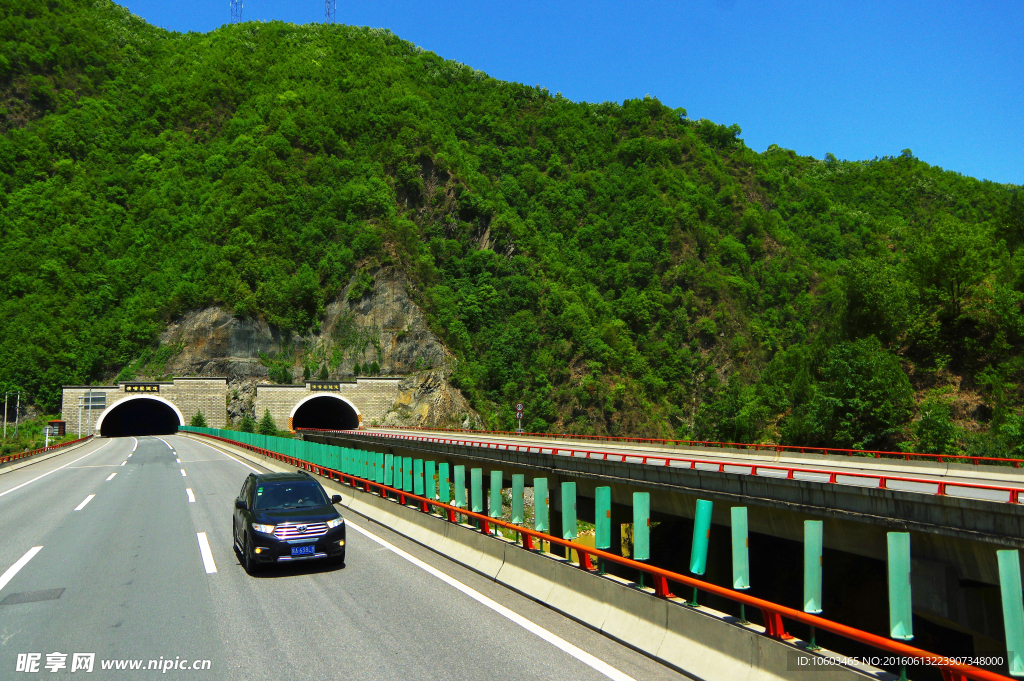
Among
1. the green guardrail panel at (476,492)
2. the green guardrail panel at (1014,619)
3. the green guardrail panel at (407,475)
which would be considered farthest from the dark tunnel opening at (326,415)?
the green guardrail panel at (1014,619)

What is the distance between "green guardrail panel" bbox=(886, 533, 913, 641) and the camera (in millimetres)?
5094

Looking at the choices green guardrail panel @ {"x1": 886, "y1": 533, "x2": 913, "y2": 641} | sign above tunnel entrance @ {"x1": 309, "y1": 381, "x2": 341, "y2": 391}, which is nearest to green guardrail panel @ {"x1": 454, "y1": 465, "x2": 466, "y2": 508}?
green guardrail panel @ {"x1": 886, "y1": 533, "x2": 913, "y2": 641}

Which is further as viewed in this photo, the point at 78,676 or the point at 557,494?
the point at 557,494

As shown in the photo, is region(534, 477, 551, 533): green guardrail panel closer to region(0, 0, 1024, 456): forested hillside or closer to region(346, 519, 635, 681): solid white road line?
region(346, 519, 635, 681): solid white road line

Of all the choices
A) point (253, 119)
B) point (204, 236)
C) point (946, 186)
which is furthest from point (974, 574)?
point (946, 186)

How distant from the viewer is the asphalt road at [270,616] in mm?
6562

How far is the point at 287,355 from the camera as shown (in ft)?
292

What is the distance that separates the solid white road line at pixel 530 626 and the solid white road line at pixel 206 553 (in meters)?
3.34

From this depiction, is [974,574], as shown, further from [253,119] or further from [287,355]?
[253,119]

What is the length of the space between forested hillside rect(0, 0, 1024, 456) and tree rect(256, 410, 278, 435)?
17889 millimetres

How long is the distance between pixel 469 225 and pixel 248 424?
173 feet

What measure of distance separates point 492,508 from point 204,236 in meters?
101

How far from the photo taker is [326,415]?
310 feet

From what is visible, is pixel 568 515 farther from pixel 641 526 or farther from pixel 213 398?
pixel 213 398
